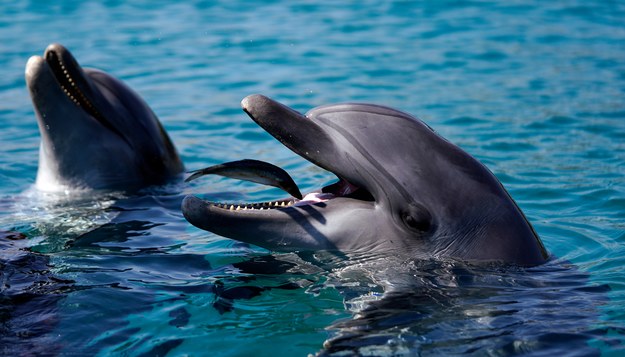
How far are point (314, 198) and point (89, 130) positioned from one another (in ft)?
10.1

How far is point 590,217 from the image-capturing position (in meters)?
7.83

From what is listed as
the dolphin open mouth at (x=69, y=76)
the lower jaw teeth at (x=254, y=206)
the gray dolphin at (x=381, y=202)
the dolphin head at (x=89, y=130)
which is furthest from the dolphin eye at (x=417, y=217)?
the dolphin open mouth at (x=69, y=76)

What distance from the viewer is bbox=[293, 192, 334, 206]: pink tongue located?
5.38 m

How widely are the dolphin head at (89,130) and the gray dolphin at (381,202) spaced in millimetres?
2880

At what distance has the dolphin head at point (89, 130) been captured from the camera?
7586 mm

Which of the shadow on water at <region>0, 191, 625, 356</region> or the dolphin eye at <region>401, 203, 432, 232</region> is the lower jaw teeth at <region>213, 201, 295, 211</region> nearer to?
the shadow on water at <region>0, 191, 625, 356</region>

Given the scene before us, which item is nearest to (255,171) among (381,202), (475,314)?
(381,202)

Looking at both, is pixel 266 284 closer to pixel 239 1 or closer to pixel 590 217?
pixel 590 217

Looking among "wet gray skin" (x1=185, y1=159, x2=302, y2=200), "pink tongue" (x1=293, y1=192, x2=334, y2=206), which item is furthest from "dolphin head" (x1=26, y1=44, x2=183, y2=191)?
"pink tongue" (x1=293, y1=192, x2=334, y2=206)

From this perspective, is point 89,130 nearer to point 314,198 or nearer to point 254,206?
point 254,206

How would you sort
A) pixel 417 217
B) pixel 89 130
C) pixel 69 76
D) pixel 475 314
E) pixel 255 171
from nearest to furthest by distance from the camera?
pixel 475 314
pixel 417 217
pixel 255 171
pixel 69 76
pixel 89 130

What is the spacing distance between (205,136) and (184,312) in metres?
5.94

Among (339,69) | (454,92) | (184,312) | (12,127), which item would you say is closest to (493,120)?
(454,92)

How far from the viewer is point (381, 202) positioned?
17.1 ft
